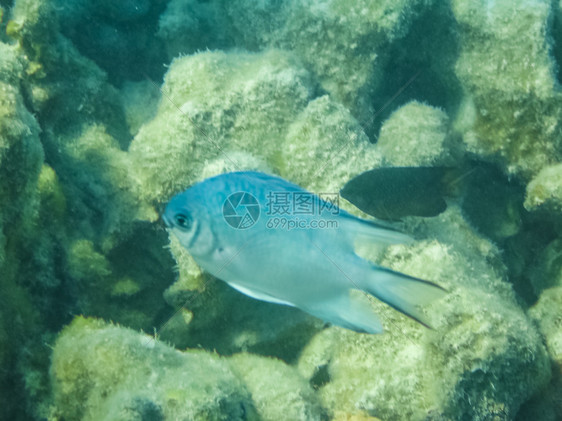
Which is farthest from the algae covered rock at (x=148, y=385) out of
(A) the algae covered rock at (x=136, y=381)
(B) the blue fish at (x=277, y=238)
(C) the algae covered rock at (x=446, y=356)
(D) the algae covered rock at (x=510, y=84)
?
(D) the algae covered rock at (x=510, y=84)

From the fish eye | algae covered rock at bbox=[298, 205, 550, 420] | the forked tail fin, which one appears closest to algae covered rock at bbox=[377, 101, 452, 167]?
algae covered rock at bbox=[298, 205, 550, 420]

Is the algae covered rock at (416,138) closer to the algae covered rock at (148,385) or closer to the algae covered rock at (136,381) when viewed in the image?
the algae covered rock at (148,385)

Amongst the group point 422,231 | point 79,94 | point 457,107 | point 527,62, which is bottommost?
point 422,231

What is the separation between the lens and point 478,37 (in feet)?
13.1

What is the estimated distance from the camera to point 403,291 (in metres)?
1.52

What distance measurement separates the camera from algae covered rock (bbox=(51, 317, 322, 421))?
7.23ft

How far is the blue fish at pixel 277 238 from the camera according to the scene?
5.27 ft

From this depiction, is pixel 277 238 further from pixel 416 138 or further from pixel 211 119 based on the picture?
pixel 416 138

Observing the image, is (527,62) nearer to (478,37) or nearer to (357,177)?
(478,37)

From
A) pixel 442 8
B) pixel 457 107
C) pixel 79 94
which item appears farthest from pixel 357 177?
pixel 79 94

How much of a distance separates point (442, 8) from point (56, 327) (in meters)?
4.58

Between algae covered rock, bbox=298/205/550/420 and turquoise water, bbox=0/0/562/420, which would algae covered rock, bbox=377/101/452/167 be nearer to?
turquoise water, bbox=0/0/562/420

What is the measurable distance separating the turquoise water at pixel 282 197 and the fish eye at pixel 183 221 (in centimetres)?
17

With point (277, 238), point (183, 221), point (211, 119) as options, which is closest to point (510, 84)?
point (211, 119)
